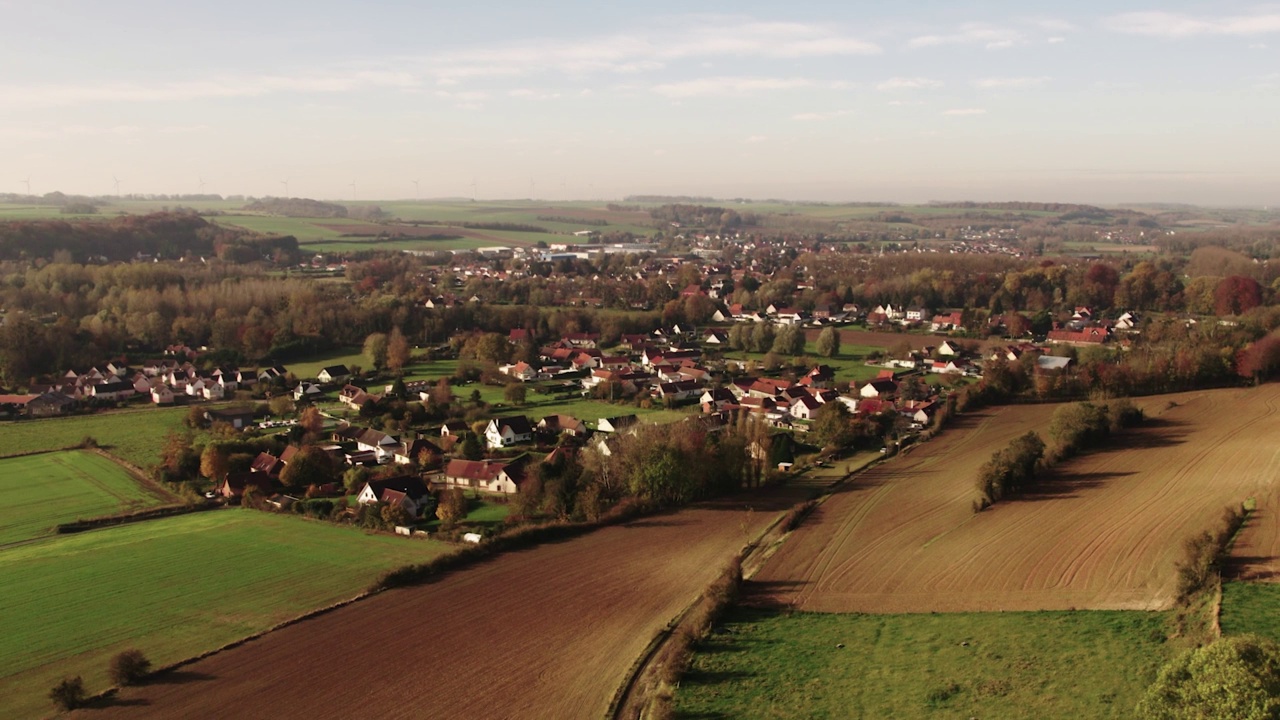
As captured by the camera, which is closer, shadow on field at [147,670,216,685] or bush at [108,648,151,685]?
bush at [108,648,151,685]

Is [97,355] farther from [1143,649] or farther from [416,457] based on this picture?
[1143,649]

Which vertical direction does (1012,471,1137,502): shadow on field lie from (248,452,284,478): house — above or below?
above

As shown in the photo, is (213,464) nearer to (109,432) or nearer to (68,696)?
(109,432)

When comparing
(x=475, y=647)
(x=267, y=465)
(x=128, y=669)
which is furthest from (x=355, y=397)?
(x=475, y=647)

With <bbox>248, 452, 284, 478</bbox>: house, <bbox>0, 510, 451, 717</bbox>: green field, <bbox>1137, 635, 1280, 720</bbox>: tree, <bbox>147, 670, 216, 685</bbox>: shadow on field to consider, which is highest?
<bbox>1137, 635, 1280, 720</bbox>: tree

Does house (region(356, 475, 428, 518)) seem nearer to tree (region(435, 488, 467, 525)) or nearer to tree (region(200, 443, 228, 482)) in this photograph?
tree (region(435, 488, 467, 525))

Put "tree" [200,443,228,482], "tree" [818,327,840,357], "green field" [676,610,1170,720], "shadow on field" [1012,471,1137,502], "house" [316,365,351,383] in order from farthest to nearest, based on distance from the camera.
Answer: "tree" [818,327,840,357] → "house" [316,365,351,383] → "tree" [200,443,228,482] → "shadow on field" [1012,471,1137,502] → "green field" [676,610,1170,720]

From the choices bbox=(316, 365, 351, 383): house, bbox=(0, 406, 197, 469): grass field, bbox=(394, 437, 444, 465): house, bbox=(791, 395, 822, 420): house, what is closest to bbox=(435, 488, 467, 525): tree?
bbox=(394, 437, 444, 465): house

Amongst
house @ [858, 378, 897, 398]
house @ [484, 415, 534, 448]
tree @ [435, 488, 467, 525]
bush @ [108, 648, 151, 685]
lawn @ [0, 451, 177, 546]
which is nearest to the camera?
bush @ [108, 648, 151, 685]
